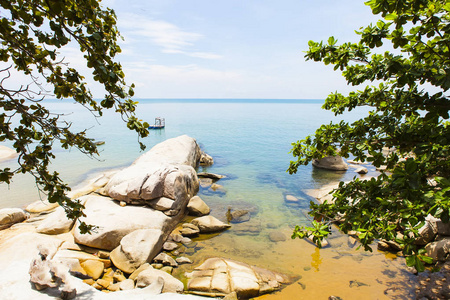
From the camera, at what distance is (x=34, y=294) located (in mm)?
5172

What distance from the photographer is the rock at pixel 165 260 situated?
345 inches

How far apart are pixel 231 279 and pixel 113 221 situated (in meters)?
5.01

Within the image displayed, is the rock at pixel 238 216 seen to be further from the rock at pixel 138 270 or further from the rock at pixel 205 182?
the rock at pixel 138 270

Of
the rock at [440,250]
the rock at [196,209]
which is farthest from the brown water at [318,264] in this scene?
the rock at [196,209]

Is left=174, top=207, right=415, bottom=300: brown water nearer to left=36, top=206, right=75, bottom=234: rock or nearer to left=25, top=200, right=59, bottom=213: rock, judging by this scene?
left=36, top=206, right=75, bottom=234: rock

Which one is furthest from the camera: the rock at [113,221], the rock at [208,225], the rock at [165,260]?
the rock at [208,225]

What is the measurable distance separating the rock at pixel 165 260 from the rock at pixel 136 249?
0.60 feet

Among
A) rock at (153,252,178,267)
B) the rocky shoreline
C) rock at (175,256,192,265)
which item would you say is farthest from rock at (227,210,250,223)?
rock at (153,252,178,267)

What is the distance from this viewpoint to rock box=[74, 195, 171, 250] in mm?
8875

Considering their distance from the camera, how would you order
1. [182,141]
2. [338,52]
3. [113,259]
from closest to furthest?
[338,52] < [113,259] < [182,141]

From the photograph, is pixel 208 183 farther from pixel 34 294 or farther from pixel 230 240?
pixel 34 294

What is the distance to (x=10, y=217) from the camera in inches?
434

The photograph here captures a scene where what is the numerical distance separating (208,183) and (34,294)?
14026mm

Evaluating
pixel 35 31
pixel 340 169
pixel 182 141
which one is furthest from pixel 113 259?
pixel 340 169
